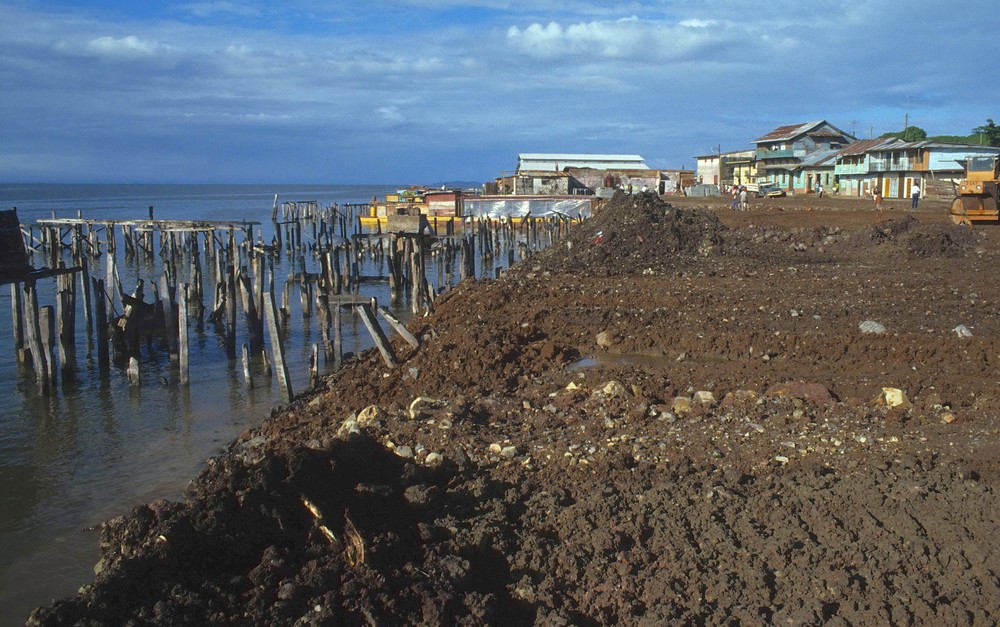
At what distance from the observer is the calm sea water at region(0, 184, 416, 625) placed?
707 cm

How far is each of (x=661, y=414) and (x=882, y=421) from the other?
1.95 m

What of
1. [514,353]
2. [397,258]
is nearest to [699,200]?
[397,258]

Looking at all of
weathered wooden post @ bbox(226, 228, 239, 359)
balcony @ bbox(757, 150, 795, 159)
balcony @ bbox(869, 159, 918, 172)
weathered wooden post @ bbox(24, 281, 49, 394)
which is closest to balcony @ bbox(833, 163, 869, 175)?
balcony @ bbox(869, 159, 918, 172)

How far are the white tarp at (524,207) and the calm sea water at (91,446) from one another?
28.6 meters

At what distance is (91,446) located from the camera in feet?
32.7

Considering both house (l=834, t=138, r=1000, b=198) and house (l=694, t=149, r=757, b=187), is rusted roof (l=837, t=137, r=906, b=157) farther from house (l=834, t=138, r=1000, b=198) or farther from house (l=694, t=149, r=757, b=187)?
house (l=694, t=149, r=757, b=187)

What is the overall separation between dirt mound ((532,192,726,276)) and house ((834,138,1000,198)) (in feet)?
82.5

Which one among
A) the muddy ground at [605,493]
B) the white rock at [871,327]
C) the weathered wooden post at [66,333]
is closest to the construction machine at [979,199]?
the muddy ground at [605,493]

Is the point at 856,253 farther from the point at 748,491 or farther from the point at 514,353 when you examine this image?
the point at 748,491

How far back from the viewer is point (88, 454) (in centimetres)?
970

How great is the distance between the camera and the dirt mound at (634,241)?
20.5 metres

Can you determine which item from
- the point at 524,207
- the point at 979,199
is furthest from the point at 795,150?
the point at 979,199

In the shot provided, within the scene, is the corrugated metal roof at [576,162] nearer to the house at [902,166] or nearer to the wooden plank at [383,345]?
the house at [902,166]

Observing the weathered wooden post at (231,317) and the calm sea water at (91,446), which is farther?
the weathered wooden post at (231,317)
